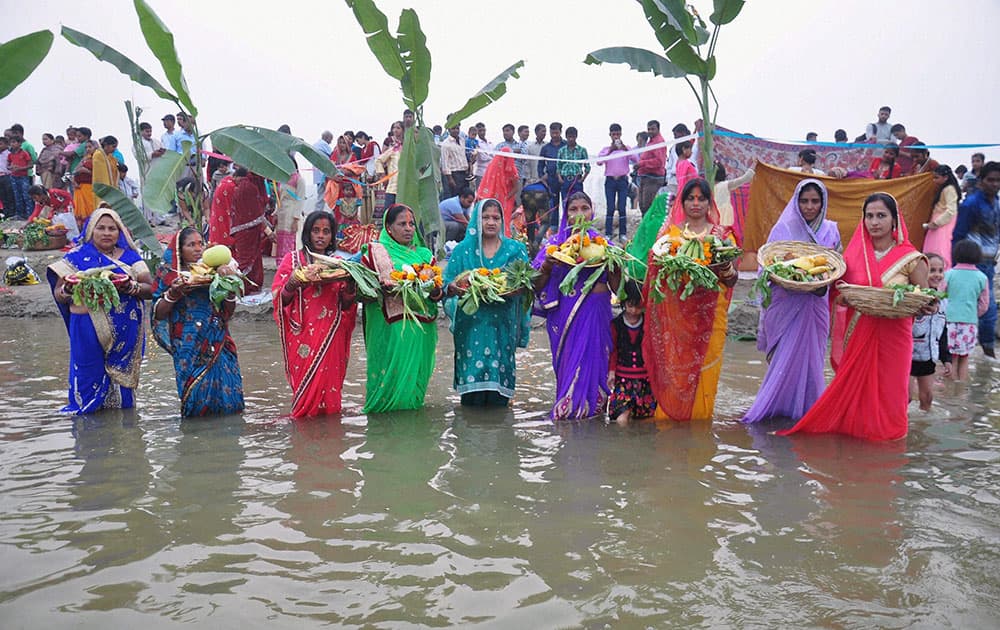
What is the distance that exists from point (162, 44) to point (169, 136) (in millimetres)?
9668

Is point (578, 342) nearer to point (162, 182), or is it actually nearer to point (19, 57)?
point (162, 182)

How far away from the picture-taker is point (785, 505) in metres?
4.68

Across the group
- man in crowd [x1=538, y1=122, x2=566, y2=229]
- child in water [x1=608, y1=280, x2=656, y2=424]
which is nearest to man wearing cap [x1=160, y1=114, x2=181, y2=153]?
man in crowd [x1=538, y1=122, x2=566, y2=229]

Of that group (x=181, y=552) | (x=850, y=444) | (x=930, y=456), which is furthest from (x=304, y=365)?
(x=930, y=456)

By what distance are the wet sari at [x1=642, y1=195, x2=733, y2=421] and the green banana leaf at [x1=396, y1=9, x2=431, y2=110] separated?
3.82 m

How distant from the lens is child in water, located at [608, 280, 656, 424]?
657 centimetres

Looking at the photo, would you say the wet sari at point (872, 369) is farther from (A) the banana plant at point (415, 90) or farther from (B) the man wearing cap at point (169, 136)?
(B) the man wearing cap at point (169, 136)

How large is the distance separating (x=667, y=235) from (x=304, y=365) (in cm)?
316

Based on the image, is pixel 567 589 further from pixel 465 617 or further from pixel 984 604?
pixel 984 604

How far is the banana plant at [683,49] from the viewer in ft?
27.3

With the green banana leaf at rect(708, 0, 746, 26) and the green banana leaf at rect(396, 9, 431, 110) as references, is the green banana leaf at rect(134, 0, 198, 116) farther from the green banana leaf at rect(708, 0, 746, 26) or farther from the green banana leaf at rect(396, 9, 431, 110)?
the green banana leaf at rect(708, 0, 746, 26)

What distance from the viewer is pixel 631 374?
6.61 m

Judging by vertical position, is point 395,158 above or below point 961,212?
above

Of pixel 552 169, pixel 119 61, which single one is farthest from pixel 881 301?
pixel 552 169
